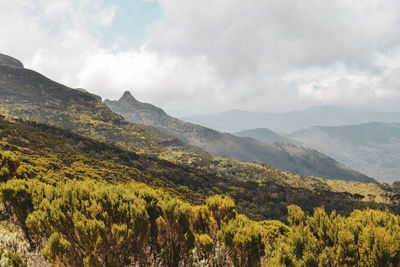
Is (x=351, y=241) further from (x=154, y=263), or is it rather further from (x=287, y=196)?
(x=287, y=196)

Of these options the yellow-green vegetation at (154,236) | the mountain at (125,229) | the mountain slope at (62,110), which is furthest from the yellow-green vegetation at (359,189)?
the yellow-green vegetation at (154,236)

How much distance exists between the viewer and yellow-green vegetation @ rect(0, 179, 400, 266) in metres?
6.21

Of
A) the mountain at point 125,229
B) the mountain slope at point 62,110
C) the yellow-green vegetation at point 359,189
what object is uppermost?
the mountain slope at point 62,110

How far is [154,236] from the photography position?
26.8ft

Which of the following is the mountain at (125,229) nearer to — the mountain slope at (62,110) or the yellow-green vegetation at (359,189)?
the mountain slope at (62,110)

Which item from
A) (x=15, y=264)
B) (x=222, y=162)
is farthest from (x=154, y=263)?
(x=222, y=162)

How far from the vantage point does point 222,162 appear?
122750 millimetres

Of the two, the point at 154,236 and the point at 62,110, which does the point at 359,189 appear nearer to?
the point at 154,236

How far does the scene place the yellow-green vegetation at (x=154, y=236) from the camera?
20.4 feet

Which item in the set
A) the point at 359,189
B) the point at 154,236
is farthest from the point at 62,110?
the point at 359,189

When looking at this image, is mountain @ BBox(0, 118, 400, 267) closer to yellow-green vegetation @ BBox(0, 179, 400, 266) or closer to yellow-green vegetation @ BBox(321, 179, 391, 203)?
yellow-green vegetation @ BBox(0, 179, 400, 266)

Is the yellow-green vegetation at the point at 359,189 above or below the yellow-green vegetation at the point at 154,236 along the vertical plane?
below

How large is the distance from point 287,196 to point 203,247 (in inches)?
2542

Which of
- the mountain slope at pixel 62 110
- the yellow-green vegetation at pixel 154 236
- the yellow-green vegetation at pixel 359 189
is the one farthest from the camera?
the mountain slope at pixel 62 110
